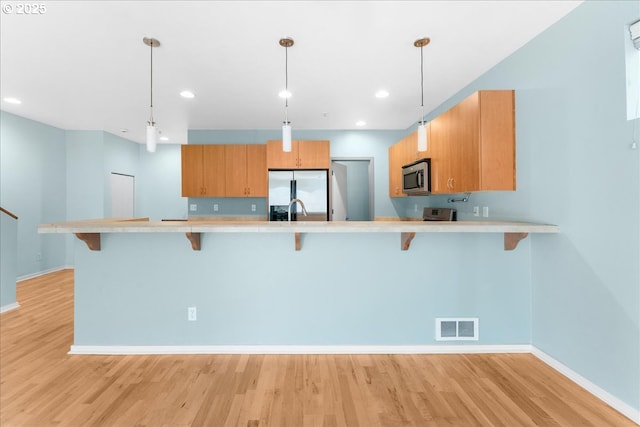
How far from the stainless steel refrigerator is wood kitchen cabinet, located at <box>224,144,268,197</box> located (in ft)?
1.18

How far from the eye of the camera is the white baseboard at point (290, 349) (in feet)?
7.92

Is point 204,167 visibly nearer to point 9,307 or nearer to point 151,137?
point 151,137

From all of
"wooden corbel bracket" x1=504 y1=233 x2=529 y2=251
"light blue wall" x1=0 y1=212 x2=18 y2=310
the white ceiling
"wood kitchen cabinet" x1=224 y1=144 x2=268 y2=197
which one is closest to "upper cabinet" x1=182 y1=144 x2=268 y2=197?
"wood kitchen cabinet" x1=224 y1=144 x2=268 y2=197

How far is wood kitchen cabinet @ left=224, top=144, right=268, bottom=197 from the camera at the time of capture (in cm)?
498

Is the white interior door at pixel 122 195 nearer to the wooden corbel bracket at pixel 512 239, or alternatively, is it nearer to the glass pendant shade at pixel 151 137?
A: the glass pendant shade at pixel 151 137

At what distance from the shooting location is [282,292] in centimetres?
244

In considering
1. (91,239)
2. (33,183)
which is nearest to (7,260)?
(33,183)

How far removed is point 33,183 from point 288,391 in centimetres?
541

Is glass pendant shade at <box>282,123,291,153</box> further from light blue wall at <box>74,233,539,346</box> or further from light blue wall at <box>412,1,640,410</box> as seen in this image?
light blue wall at <box>412,1,640,410</box>

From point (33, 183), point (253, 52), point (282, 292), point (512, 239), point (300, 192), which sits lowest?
point (282, 292)

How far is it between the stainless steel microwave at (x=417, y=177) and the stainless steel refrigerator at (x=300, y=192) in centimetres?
123

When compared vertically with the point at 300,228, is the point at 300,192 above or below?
above

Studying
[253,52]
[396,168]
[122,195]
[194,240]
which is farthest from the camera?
[122,195]

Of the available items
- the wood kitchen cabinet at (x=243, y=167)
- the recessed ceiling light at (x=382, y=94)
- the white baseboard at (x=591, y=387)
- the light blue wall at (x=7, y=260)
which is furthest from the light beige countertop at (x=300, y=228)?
the wood kitchen cabinet at (x=243, y=167)
